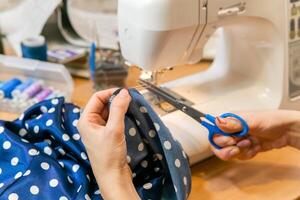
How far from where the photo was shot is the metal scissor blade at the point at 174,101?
807 millimetres

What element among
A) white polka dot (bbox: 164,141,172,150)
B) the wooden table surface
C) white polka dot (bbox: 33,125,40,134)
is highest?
white polka dot (bbox: 33,125,40,134)

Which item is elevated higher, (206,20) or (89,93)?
(206,20)

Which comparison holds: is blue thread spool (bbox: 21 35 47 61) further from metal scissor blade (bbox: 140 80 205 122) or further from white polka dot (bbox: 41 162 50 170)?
white polka dot (bbox: 41 162 50 170)

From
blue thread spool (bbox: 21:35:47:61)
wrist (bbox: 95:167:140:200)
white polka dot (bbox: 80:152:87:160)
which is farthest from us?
blue thread spool (bbox: 21:35:47:61)

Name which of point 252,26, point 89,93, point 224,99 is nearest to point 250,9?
point 252,26

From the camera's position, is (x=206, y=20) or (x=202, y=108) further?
(x=202, y=108)

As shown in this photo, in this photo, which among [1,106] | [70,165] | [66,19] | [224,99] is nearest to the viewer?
[70,165]

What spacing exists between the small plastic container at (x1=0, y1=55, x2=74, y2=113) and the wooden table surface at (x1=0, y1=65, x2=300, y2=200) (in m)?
0.44

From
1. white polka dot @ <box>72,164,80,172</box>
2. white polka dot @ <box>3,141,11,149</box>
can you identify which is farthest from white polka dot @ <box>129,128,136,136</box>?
white polka dot @ <box>3,141,11,149</box>

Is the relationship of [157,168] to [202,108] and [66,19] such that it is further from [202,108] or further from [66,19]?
[66,19]

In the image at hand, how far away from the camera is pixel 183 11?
77cm

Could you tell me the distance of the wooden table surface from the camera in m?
0.78

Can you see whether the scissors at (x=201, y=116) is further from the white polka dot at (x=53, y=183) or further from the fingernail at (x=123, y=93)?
the white polka dot at (x=53, y=183)

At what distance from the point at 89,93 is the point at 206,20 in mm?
449
